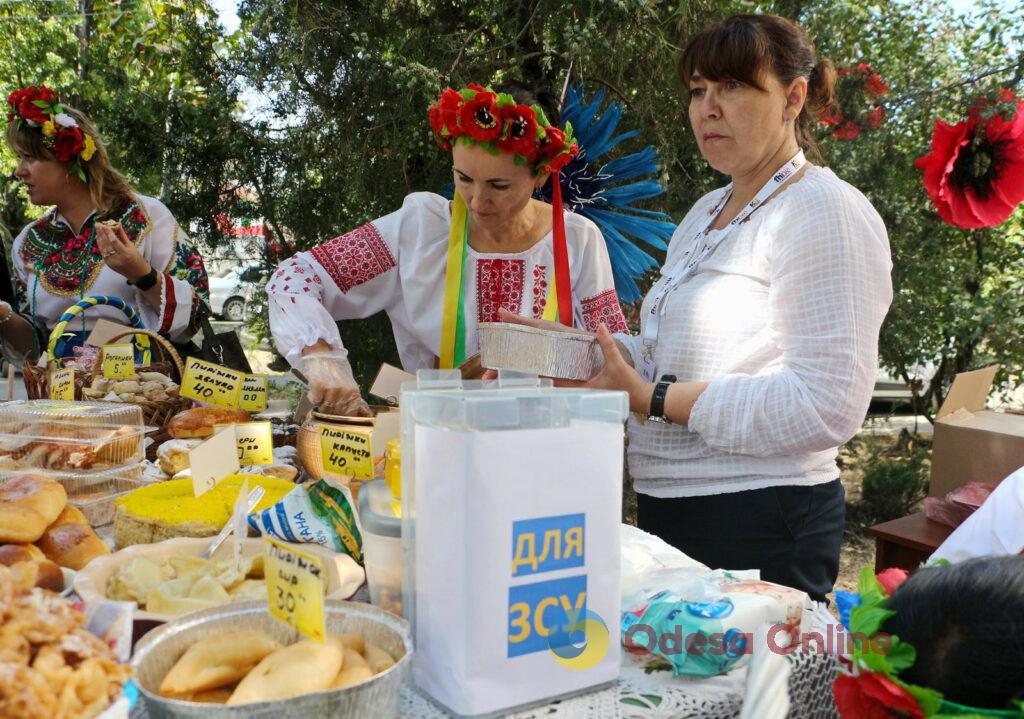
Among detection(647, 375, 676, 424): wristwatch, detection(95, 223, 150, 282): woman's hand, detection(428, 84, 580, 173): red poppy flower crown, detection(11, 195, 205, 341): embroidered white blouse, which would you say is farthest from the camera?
detection(11, 195, 205, 341): embroidered white blouse

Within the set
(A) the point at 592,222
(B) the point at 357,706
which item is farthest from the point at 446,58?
(B) the point at 357,706

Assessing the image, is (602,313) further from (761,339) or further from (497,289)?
(761,339)

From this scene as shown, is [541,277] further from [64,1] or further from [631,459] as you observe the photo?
[64,1]

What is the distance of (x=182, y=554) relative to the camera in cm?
117

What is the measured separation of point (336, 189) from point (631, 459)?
2.54 meters

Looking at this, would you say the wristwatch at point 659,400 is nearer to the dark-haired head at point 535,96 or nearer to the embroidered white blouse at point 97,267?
the dark-haired head at point 535,96

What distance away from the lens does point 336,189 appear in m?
3.82

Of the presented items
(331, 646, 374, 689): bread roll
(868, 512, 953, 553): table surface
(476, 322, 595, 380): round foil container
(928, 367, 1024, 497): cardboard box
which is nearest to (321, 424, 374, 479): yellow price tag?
(476, 322, 595, 380): round foil container

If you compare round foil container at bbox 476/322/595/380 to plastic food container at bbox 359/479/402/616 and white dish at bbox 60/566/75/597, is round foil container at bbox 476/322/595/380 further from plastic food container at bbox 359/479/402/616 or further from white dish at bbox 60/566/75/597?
white dish at bbox 60/566/75/597

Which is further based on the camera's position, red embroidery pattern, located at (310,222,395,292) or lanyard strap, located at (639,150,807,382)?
red embroidery pattern, located at (310,222,395,292)

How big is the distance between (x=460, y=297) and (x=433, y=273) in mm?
98

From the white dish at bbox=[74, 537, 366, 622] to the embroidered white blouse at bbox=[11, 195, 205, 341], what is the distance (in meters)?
1.86

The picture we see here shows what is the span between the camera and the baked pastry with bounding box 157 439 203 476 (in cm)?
177

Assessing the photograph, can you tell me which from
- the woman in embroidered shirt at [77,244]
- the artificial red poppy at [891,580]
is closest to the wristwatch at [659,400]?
the artificial red poppy at [891,580]
